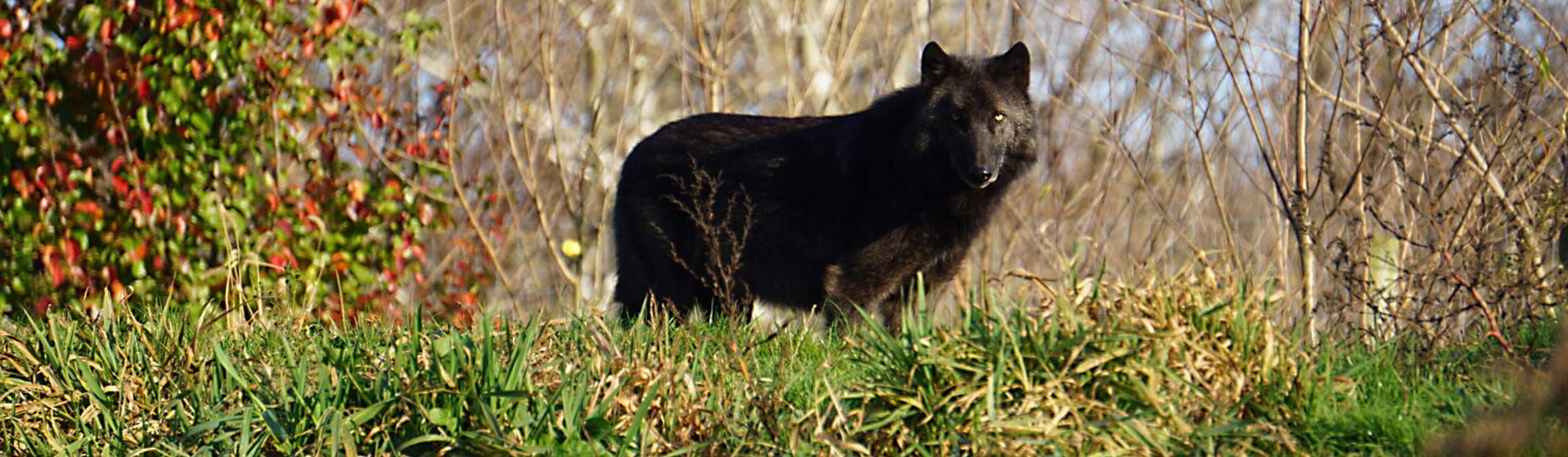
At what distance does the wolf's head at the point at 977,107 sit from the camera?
18.5 feet

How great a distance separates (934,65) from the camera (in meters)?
5.80

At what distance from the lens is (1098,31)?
878 cm

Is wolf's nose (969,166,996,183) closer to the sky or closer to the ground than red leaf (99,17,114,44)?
closer to the ground

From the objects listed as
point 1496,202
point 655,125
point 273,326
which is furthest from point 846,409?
point 655,125

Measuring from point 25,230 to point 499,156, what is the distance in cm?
519

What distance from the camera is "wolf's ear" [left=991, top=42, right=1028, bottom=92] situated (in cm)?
575

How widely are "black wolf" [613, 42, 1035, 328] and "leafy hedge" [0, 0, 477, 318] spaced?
1.69 m

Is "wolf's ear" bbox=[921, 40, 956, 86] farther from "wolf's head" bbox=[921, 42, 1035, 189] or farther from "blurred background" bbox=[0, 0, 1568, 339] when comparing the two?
"blurred background" bbox=[0, 0, 1568, 339]

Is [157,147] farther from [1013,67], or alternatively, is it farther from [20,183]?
[1013,67]

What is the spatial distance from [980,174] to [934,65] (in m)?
0.59

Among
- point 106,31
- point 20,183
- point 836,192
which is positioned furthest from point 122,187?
point 836,192

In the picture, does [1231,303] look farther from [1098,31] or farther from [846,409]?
[1098,31]

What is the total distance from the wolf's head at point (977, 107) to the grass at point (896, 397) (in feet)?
7.14

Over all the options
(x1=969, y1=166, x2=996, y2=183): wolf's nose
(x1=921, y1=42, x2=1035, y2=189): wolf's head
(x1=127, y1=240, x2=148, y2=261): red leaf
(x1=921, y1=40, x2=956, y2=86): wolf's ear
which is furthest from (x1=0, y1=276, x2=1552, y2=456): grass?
(x1=127, y1=240, x2=148, y2=261): red leaf
